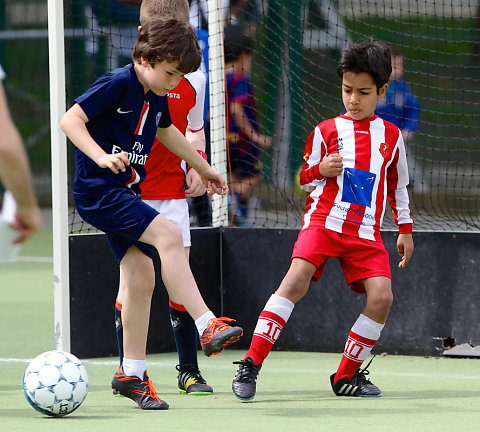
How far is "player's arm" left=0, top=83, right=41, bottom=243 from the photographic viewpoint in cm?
300

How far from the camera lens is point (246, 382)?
16.8 ft

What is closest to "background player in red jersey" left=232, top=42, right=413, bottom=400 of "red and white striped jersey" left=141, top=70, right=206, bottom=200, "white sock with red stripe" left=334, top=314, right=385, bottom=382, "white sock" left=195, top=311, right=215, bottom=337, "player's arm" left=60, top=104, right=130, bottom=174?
"white sock with red stripe" left=334, top=314, right=385, bottom=382

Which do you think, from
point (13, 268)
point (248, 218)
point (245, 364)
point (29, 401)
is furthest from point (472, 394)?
point (13, 268)

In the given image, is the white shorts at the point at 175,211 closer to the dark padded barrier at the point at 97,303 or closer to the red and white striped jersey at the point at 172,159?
the red and white striped jersey at the point at 172,159

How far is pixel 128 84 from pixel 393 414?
69.8 inches

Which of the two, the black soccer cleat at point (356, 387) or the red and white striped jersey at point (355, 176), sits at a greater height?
the red and white striped jersey at point (355, 176)

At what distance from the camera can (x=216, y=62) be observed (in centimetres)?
706

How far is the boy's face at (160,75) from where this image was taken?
462 cm

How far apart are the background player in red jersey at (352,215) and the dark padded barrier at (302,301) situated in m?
0.99

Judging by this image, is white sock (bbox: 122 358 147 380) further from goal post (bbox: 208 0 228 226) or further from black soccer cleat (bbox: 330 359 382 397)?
goal post (bbox: 208 0 228 226)

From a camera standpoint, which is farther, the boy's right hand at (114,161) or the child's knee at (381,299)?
the child's knee at (381,299)

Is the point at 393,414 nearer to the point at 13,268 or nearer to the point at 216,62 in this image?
the point at 216,62

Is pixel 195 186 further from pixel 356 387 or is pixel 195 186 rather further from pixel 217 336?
pixel 217 336

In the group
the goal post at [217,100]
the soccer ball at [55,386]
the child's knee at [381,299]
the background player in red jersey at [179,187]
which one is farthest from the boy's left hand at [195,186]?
the goal post at [217,100]
